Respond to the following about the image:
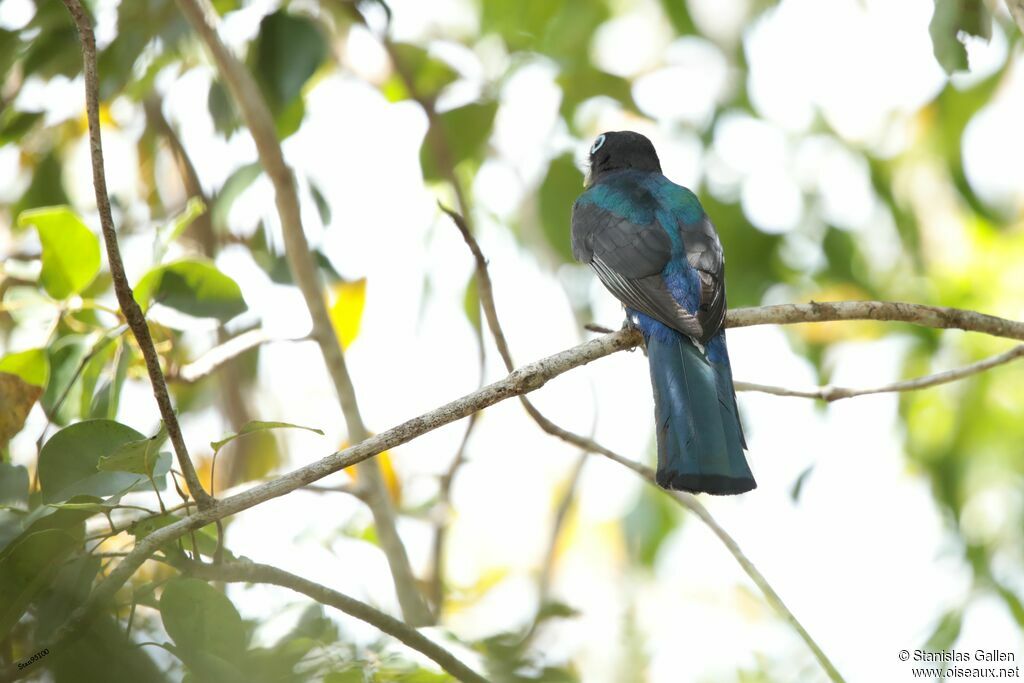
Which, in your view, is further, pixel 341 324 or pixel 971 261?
pixel 971 261

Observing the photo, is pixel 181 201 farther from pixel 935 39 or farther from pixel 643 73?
pixel 935 39

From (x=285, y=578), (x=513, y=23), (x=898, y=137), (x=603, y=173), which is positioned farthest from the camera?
(x=898, y=137)

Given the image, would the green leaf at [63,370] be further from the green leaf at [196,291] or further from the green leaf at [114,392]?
the green leaf at [196,291]

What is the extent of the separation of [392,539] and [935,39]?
228 cm

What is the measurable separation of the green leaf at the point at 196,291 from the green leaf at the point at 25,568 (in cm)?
102

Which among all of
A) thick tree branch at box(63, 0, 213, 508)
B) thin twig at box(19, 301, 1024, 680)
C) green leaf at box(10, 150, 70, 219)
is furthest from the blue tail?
green leaf at box(10, 150, 70, 219)

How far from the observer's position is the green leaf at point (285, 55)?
3584 millimetres

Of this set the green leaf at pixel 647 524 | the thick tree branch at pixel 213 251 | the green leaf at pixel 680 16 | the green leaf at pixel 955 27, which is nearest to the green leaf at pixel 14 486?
the thick tree branch at pixel 213 251

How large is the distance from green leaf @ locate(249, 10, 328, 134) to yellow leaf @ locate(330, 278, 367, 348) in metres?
0.83

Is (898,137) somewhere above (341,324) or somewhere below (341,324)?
above

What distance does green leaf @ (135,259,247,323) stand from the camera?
2.99 m

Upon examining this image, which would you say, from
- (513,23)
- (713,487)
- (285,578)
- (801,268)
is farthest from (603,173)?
(285,578)

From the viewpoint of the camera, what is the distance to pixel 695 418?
3.26 meters

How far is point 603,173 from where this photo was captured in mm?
5145
